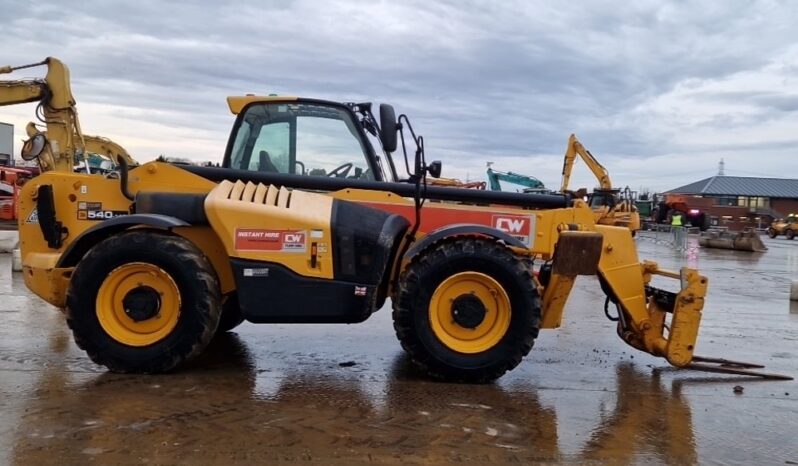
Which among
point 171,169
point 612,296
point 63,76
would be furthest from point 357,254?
point 63,76

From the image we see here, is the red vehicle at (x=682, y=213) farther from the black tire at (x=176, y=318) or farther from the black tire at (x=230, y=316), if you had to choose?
the black tire at (x=176, y=318)

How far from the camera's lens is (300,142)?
6.14 m

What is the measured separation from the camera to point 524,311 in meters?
5.37

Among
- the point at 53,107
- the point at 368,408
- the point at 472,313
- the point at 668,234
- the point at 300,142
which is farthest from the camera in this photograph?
the point at 668,234

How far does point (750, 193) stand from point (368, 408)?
7616 cm

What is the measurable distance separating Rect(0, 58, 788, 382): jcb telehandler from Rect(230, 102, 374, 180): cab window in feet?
0.05

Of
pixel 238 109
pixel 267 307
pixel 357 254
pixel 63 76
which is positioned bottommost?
pixel 267 307

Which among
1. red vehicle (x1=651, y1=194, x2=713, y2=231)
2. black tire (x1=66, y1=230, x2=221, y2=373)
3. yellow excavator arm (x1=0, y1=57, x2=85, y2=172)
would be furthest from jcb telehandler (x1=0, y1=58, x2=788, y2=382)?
red vehicle (x1=651, y1=194, x2=713, y2=231)

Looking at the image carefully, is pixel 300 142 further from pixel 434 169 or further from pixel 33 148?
pixel 33 148

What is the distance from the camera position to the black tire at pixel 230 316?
20.4 feet

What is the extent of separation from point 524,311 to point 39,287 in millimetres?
3911

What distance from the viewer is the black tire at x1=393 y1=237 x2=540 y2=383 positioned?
536 cm

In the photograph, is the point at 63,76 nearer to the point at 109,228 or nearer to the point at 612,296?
the point at 109,228

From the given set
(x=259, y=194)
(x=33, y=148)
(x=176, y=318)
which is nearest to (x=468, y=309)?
(x=259, y=194)
